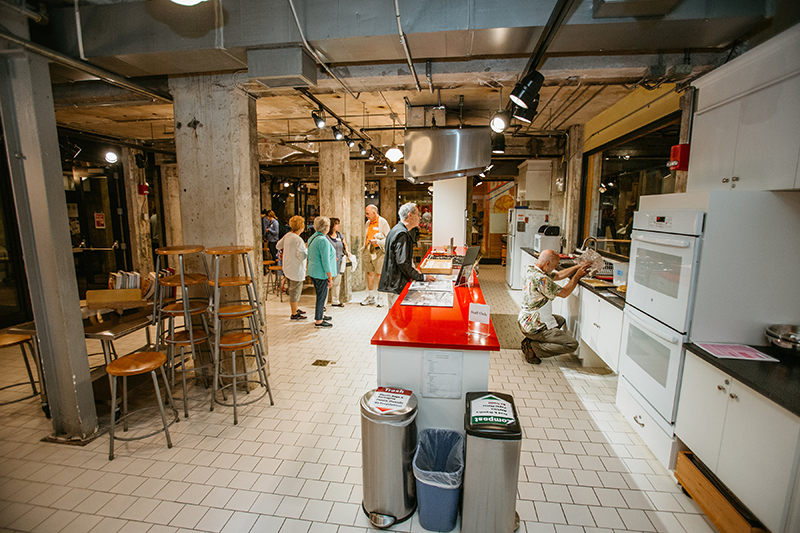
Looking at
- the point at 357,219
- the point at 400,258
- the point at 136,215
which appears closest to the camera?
the point at 400,258

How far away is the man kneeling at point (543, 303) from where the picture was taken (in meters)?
4.16

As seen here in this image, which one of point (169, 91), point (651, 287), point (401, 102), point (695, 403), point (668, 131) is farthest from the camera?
point (401, 102)

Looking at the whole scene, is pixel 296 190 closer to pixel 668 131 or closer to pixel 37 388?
pixel 37 388

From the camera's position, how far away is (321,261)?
574 cm

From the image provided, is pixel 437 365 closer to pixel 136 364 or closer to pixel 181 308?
pixel 136 364

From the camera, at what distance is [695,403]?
2342mm

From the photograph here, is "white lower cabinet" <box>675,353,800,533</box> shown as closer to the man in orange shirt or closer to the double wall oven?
the double wall oven

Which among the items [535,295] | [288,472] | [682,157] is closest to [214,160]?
[288,472]

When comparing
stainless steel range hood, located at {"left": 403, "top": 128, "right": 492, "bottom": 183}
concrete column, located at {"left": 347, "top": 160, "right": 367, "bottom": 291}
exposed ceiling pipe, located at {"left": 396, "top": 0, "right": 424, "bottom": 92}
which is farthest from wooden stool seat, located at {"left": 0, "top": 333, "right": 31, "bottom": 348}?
concrete column, located at {"left": 347, "top": 160, "right": 367, "bottom": 291}

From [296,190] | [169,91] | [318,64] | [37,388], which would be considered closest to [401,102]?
[318,64]

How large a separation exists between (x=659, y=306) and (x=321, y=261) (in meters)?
4.43

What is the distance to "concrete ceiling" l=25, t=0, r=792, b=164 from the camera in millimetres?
2670

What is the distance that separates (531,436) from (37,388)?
206 inches

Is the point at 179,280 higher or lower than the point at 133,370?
higher
